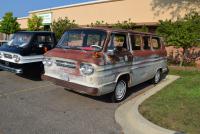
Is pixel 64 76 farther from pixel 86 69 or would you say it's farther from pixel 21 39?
pixel 21 39

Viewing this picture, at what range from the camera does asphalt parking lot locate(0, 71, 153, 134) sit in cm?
543

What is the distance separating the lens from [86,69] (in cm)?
666

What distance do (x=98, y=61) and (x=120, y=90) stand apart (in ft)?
4.89

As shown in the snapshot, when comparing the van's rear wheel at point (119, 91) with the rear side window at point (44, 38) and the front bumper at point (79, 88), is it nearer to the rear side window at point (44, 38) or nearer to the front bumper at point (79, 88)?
the front bumper at point (79, 88)

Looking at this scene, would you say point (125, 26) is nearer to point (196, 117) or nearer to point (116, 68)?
point (116, 68)

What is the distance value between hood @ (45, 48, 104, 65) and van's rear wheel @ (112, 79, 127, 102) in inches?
47.0

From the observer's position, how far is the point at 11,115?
19.8ft

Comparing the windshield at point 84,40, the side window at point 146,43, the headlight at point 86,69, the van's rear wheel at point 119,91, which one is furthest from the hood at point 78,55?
the side window at point 146,43

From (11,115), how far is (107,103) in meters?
2.61

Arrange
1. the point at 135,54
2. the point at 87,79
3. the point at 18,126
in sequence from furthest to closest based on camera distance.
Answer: the point at 135,54 → the point at 87,79 → the point at 18,126

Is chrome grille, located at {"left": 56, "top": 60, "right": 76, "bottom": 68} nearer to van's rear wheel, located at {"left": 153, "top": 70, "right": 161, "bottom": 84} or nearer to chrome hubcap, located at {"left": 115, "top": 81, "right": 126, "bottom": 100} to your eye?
chrome hubcap, located at {"left": 115, "top": 81, "right": 126, "bottom": 100}

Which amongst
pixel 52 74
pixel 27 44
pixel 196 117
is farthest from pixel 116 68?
pixel 27 44

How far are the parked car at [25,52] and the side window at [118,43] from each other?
3.63m

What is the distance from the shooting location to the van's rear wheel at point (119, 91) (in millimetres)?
7448
